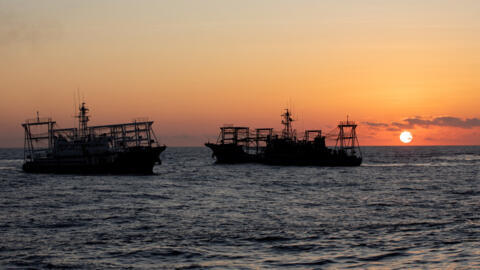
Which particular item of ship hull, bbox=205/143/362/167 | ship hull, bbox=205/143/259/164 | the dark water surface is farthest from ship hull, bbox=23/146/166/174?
ship hull, bbox=205/143/259/164

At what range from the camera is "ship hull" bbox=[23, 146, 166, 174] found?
86812 mm

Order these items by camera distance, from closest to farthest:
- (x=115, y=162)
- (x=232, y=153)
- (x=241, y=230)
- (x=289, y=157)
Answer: (x=241, y=230), (x=115, y=162), (x=289, y=157), (x=232, y=153)

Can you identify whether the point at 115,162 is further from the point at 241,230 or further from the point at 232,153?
Answer: the point at 241,230

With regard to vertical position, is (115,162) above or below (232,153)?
below

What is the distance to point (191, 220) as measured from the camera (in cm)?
3534

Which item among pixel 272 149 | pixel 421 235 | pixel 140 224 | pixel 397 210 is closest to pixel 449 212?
pixel 397 210

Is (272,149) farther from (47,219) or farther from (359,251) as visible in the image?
(359,251)

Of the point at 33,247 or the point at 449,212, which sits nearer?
the point at 33,247

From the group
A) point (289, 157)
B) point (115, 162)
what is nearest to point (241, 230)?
point (115, 162)

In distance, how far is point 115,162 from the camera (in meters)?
87.2

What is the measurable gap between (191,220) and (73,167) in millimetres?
60972

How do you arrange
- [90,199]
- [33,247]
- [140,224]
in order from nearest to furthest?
[33,247], [140,224], [90,199]

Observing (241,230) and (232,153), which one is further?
(232,153)

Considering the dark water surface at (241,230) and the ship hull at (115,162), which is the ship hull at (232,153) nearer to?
the ship hull at (115,162)
